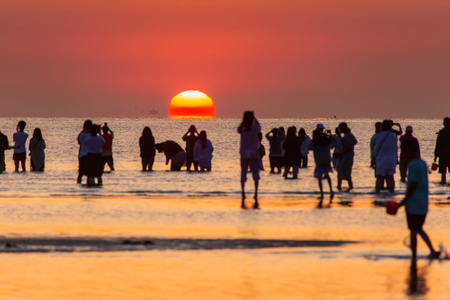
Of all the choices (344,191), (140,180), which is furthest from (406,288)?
(140,180)

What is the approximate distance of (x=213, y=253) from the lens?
35.4 ft

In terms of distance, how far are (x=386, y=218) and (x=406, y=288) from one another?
6700 mm

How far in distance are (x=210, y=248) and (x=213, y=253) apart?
1.49 feet

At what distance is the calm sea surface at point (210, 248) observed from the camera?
840 cm

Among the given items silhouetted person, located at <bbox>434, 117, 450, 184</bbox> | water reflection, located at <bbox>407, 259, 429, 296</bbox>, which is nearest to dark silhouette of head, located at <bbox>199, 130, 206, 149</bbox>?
silhouetted person, located at <bbox>434, 117, 450, 184</bbox>

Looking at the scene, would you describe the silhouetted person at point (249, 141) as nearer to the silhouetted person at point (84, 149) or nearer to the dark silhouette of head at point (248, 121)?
the dark silhouette of head at point (248, 121)

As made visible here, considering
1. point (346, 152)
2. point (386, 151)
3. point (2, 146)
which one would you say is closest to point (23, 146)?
point (2, 146)

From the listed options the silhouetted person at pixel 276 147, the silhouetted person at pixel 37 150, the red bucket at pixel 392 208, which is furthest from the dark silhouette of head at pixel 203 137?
the red bucket at pixel 392 208

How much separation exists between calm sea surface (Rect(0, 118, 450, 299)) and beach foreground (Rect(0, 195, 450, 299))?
2cm

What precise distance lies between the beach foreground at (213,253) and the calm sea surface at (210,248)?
0.02m

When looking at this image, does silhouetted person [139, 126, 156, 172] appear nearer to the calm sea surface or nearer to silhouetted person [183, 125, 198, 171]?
silhouetted person [183, 125, 198, 171]

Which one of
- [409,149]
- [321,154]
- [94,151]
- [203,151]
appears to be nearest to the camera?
[409,149]

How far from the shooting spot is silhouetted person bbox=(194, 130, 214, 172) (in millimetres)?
31062

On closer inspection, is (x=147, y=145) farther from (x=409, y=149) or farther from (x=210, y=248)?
(x=409, y=149)
